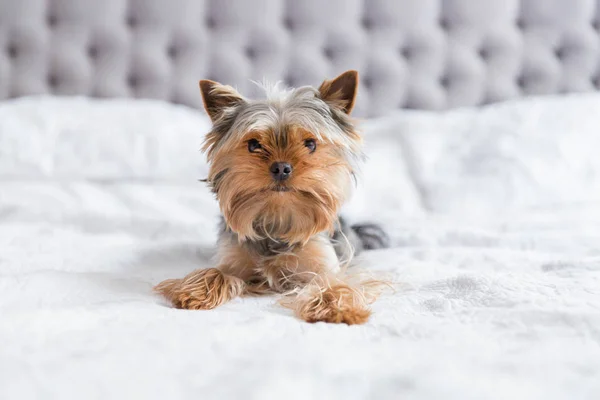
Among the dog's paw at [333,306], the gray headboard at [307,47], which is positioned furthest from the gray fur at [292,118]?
the gray headboard at [307,47]

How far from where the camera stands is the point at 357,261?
5.23ft

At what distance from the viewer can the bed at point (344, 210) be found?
30.5 inches

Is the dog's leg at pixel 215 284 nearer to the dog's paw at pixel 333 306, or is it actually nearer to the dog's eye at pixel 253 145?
the dog's paw at pixel 333 306

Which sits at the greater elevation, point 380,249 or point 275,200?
point 275,200

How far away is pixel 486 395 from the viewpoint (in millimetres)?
681

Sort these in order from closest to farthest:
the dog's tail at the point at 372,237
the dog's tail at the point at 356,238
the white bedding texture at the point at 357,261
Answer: the white bedding texture at the point at 357,261
the dog's tail at the point at 356,238
the dog's tail at the point at 372,237

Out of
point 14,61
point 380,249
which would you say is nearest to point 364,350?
point 380,249

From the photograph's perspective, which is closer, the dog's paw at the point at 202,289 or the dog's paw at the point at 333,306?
the dog's paw at the point at 333,306

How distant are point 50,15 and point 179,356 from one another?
2242mm

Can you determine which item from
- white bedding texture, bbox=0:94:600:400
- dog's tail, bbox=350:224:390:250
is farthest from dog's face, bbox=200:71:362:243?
dog's tail, bbox=350:224:390:250

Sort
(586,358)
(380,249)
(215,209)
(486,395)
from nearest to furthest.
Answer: (486,395), (586,358), (380,249), (215,209)

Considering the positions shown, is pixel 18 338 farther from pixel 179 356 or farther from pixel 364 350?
pixel 364 350

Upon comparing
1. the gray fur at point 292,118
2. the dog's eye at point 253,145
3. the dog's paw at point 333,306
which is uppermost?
the gray fur at point 292,118

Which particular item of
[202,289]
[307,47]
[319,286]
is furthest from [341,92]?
[307,47]
